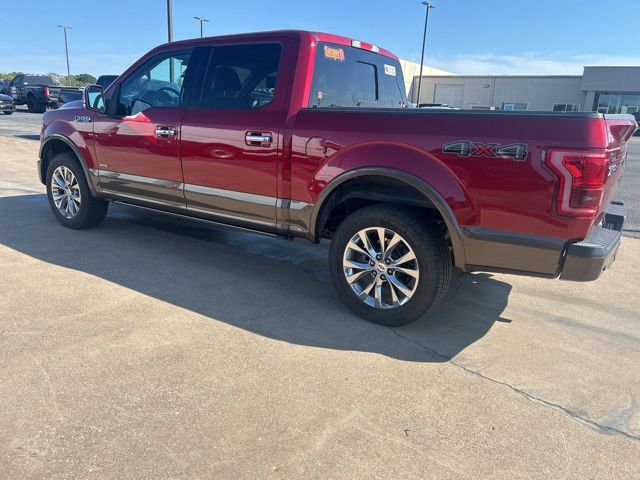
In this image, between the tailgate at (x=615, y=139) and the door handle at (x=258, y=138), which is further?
the door handle at (x=258, y=138)

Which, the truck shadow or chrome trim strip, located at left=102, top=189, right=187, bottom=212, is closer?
the truck shadow

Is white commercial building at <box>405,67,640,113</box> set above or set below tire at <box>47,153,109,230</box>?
above

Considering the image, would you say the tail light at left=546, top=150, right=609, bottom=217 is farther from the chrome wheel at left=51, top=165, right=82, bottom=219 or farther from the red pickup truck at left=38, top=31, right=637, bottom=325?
the chrome wheel at left=51, top=165, right=82, bottom=219

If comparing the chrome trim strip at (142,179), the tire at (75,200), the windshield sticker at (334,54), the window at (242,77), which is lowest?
the tire at (75,200)

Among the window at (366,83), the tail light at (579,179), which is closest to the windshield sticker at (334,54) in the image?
the window at (366,83)

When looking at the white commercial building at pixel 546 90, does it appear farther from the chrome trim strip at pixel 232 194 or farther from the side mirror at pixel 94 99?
the chrome trim strip at pixel 232 194

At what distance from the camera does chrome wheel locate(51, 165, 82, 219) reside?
5.71m

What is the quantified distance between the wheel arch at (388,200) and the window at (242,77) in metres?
0.93

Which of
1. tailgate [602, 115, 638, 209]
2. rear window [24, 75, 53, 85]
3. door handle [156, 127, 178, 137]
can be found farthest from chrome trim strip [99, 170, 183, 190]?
rear window [24, 75, 53, 85]

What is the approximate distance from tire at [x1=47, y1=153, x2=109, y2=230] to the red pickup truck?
0.18 metres

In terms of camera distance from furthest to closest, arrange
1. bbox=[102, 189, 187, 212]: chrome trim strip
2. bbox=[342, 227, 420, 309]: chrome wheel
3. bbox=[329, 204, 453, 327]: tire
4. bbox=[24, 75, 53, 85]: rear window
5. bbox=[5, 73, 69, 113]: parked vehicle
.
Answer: bbox=[24, 75, 53, 85]: rear window < bbox=[5, 73, 69, 113]: parked vehicle < bbox=[102, 189, 187, 212]: chrome trim strip < bbox=[342, 227, 420, 309]: chrome wheel < bbox=[329, 204, 453, 327]: tire

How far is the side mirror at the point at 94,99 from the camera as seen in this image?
518 cm

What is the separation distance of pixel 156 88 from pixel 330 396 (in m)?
3.63

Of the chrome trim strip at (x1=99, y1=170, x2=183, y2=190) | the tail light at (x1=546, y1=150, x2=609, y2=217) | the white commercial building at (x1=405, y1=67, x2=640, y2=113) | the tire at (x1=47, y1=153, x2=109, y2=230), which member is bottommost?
the tire at (x1=47, y1=153, x2=109, y2=230)
